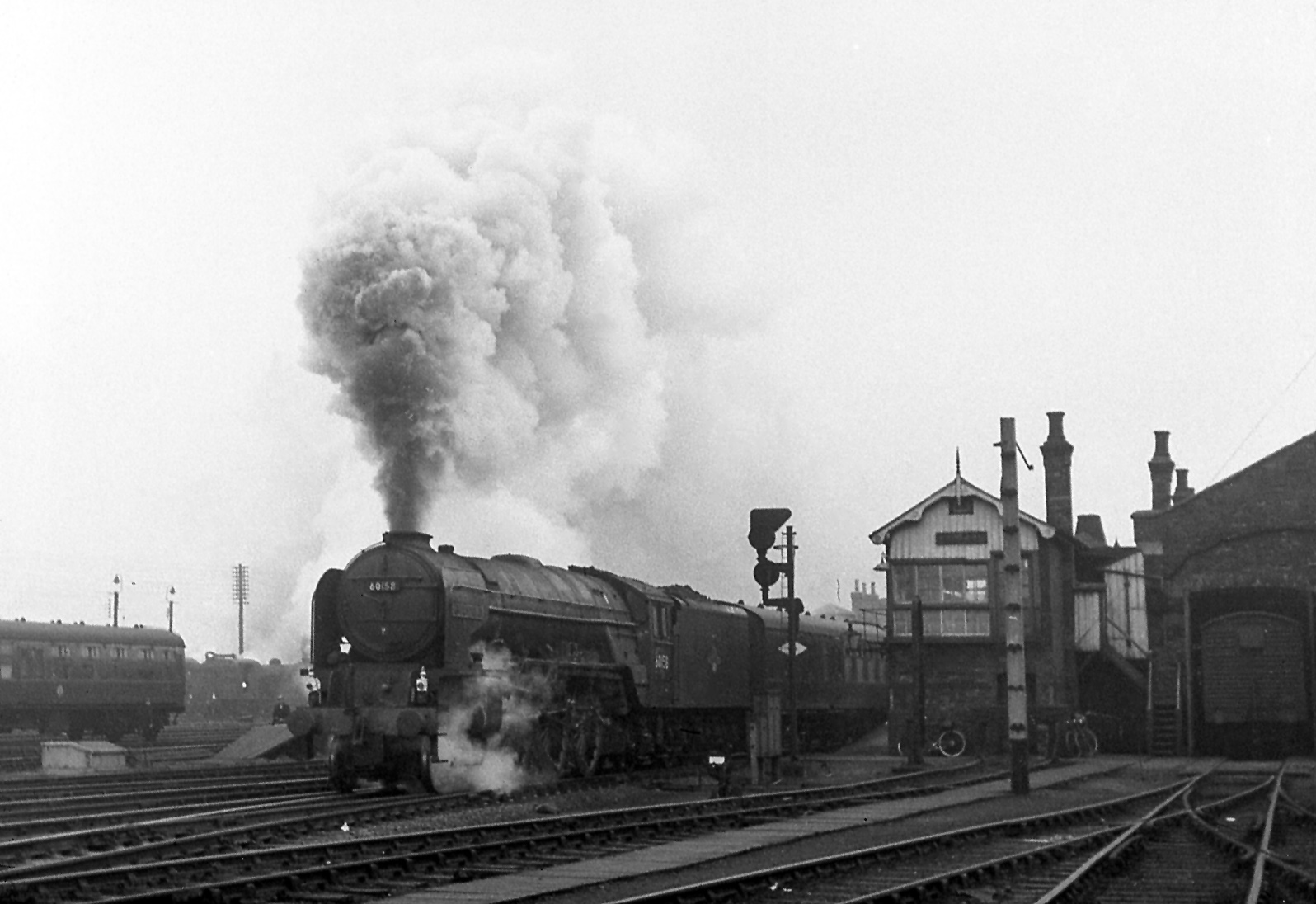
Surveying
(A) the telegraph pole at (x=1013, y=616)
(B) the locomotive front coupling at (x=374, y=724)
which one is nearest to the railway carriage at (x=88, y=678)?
(B) the locomotive front coupling at (x=374, y=724)

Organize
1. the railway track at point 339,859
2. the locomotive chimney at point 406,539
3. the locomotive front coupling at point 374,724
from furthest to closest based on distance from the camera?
1. the locomotive chimney at point 406,539
2. the locomotive front coupling at point 374,724
3. the railway track at point 339,859

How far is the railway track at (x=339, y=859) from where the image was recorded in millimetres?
10844

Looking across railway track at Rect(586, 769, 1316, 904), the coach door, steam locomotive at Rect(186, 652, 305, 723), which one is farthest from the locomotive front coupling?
steam locomotive at Rect(186, 652, 305, 723)

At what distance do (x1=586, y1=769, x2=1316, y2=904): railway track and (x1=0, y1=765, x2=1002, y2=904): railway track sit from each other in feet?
7.11

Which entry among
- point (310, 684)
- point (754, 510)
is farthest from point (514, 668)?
point (754, 510)

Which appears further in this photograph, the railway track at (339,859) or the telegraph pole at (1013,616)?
the telegraph pole at (1013,616)

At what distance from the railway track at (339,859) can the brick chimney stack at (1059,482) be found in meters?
19.5

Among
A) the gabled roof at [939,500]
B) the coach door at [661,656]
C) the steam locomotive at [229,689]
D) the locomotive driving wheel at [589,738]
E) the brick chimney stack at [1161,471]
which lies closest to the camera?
the locomotive driving wheel at [589,738]

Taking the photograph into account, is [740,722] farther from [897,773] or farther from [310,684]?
[310,684]

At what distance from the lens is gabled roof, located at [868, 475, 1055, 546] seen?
3133 cm

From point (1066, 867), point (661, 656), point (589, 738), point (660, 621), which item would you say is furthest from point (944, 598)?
point (1066, 867)

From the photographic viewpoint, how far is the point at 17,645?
35.6 m

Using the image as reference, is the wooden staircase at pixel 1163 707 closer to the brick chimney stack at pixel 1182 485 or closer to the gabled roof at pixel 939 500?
the gabled roof at pixel 939 500

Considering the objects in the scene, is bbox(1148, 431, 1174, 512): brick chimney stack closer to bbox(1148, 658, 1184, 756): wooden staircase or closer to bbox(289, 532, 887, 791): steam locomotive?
bbox(1148, 658, 1184, 756): wooden staircase
